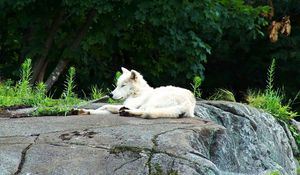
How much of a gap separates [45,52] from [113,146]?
1175 centimetres

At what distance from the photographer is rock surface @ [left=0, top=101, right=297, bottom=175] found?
6.43 m

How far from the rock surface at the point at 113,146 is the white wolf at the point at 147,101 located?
0.75 ft

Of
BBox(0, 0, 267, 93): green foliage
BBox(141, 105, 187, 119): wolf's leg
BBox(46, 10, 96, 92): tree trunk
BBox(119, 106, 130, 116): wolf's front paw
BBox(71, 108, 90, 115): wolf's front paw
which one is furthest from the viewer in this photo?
BBox(46, 10, 96, 92): tree trunk

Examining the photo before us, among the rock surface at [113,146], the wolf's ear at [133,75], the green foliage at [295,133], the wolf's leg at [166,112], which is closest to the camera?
the rock surface at [113,146]

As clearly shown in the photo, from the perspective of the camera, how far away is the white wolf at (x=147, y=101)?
8.60m

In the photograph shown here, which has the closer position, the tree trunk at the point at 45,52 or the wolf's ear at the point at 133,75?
the wolf's ear at the point at 133,75

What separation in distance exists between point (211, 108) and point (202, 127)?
3.44 m

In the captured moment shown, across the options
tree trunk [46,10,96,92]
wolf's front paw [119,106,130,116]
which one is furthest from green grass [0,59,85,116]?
tree trunk [46,10,96,92]

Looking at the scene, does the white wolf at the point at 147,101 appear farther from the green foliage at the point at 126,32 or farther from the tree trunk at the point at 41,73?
the tree trunk at the point at 41,73

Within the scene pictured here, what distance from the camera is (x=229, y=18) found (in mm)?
18031

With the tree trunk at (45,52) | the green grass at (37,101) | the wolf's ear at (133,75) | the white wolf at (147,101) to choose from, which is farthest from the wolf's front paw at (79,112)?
the tree trunk at (45,52)

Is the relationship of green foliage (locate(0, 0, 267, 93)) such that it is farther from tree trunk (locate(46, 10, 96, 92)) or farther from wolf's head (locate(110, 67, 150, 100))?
wolf's head (locate(110, 67, 150, 100))

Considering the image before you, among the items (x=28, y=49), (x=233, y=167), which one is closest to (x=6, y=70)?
(x=28, y=49)

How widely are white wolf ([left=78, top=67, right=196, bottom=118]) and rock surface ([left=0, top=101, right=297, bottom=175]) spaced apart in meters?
0.23
